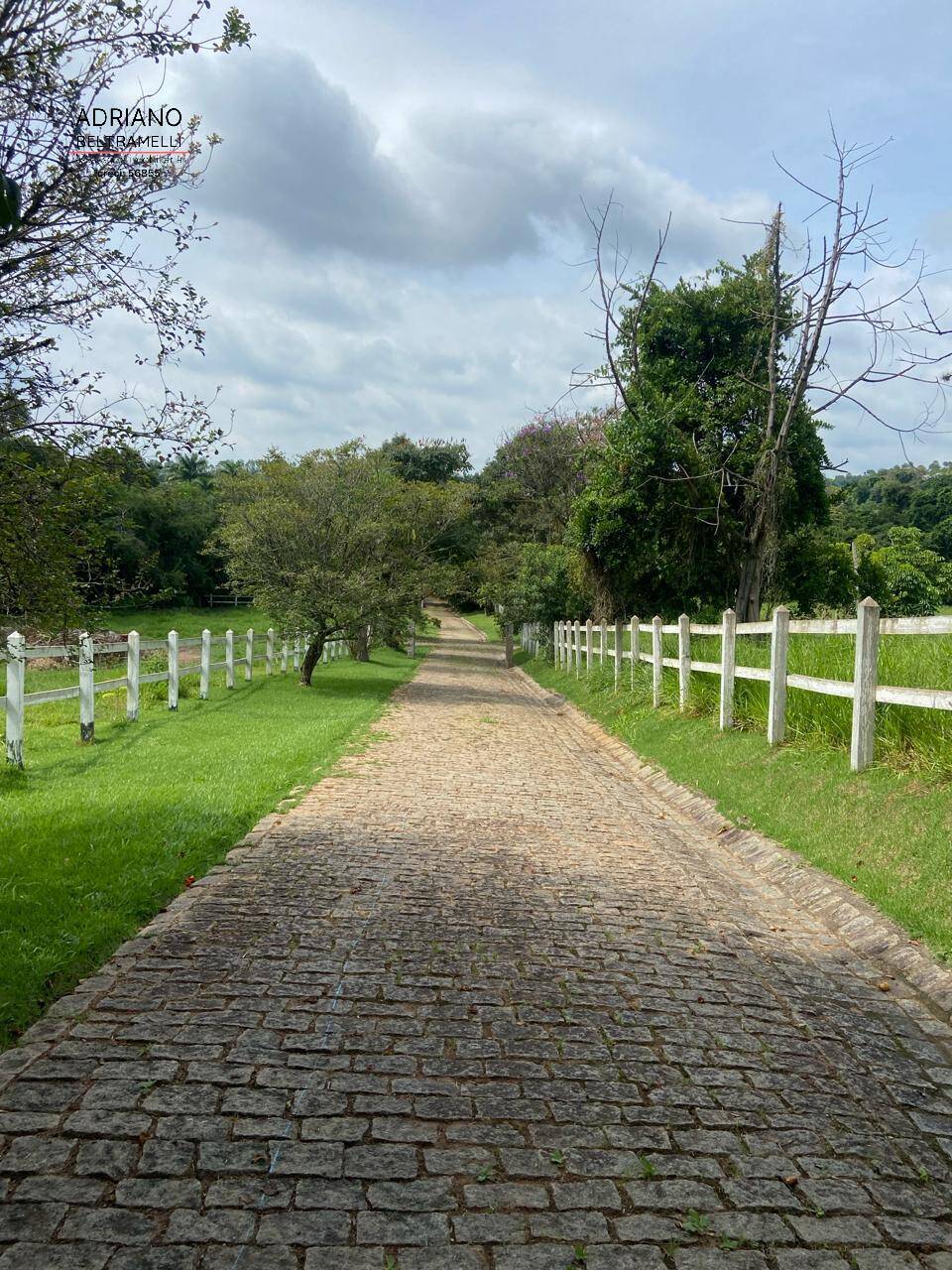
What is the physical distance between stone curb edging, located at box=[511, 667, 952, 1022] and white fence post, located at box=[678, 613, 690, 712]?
11.5ft

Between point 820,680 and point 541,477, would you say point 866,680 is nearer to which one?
point 820,680

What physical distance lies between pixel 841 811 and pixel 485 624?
72409 mm

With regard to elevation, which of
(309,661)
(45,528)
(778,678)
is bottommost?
(309,661)

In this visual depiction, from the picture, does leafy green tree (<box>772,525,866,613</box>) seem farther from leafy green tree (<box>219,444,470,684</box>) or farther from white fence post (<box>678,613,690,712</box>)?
white fence post (<box>678,613,690,712</box>)

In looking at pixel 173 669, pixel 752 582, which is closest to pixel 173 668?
pixel 173 669

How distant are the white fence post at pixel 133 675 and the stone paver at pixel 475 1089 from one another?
26.4 feet

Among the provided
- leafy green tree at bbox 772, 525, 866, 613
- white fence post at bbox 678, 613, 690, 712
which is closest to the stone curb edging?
white fence post at bbox 678, 613, 690, 712

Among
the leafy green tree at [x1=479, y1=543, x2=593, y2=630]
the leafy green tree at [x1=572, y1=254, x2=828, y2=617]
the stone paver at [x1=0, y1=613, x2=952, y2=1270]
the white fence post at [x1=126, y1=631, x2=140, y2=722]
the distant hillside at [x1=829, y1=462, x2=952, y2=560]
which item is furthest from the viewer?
the distant hillside at [x1=829, y1=462, x2=952, y2=560]

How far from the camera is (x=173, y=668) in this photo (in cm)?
1589

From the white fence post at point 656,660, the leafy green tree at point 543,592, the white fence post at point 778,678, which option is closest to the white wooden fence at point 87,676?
the white fence post at point 778,678

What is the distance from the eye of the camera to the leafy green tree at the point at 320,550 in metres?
22.2

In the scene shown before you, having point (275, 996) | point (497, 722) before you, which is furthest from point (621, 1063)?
point (497, 722)

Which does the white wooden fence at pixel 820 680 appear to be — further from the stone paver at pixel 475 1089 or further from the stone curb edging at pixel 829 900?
the stone paver at pixel 475 1089

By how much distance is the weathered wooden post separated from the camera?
15633mm
